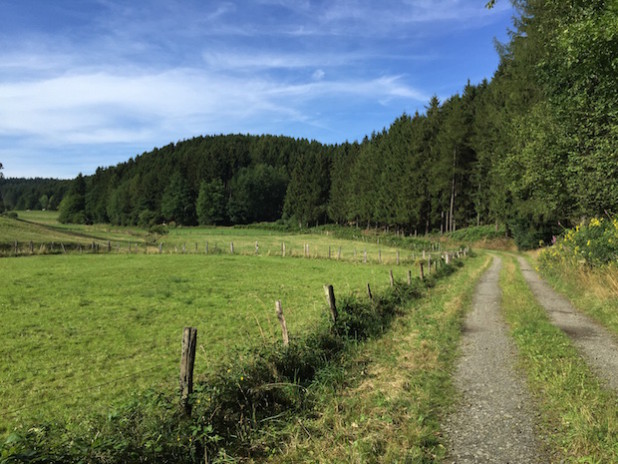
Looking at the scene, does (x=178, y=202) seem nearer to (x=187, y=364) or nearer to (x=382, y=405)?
(x=187, y=364)

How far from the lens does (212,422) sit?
18.2 ft

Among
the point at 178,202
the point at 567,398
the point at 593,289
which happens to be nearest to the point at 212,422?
the point at 567,398

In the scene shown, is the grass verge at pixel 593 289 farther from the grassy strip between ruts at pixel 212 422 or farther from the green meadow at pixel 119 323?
the green meadow at pixel 119 323

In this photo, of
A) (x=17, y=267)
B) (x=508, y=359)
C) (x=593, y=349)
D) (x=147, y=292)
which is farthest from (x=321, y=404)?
(x=17, y=267)

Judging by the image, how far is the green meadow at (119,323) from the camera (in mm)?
8133

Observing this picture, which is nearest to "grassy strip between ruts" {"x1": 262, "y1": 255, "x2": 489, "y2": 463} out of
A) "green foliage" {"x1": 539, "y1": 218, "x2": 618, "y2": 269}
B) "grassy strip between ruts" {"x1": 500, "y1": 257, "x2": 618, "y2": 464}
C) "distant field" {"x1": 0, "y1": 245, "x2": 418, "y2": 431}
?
"grassy strip between ruts" {"x1": 500, "y1": 257, "x2": 618, "y2": 464}

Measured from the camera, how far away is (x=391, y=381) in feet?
24.7

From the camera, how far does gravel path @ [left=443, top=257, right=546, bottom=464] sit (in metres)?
4.85

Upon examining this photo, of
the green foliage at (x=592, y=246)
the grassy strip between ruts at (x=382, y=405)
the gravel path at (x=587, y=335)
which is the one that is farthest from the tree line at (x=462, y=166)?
the grassy strip between ruts at (x=382, y=405)

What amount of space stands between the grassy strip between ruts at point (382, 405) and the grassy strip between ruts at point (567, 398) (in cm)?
148

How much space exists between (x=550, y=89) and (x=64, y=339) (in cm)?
2120

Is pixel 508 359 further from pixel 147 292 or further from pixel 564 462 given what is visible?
pixel 147 292

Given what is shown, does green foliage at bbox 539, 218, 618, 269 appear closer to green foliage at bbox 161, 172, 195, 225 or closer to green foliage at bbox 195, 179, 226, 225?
green foliage at bbox 195, 179, 226, 225

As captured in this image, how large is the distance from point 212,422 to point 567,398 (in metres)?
5.61
